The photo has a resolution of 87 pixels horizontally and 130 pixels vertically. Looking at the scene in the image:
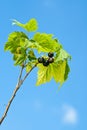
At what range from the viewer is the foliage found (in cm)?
371

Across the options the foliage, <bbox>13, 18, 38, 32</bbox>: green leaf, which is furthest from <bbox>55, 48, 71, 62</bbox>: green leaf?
<bbox>13, 18, 38, 32</bbox>: green leaf

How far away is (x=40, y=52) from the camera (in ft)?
12.9

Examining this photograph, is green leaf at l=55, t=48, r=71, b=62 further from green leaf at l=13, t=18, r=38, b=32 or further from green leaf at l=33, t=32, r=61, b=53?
green leaf at l=13, t=18, r=38, b=32

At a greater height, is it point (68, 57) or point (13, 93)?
point (68, 57)

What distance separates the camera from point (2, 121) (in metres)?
3.10

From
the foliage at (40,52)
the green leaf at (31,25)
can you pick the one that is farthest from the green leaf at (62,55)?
the green leaf at (31,25)

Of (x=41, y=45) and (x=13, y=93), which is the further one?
(x=41, y=45)

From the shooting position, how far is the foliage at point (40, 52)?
146 inches

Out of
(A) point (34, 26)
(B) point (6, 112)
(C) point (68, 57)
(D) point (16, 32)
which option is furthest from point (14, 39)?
(B) point (6, 112)

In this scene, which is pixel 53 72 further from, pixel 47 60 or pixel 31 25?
pixel 31 25

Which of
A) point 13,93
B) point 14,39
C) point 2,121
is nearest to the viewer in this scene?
point 2,121

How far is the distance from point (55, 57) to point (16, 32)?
0.51 meters

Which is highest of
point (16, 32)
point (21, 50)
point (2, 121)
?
point (16, 32)

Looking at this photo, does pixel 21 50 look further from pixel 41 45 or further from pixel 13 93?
pixel 13 93
